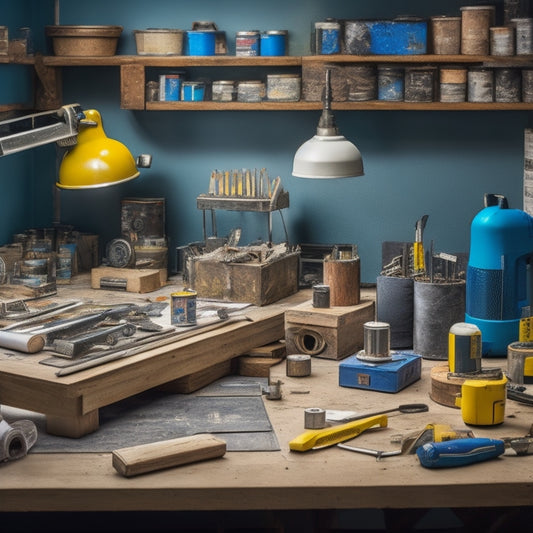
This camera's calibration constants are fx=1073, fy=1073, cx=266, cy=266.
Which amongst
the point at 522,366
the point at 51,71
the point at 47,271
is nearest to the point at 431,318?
the point at 522,366

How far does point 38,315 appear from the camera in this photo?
3.96m

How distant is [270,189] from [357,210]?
45 cm

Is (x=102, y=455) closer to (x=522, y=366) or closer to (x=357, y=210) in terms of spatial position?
(x=522, y=366)

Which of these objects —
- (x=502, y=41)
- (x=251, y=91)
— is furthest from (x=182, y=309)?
(x=502, y=41)

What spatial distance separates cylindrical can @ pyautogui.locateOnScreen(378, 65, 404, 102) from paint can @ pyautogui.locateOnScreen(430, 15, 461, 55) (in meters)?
0.21

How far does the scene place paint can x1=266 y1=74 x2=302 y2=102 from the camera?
5008 mm

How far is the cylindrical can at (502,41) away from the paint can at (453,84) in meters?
0.17

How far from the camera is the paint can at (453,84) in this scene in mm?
4902

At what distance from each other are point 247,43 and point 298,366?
1.88 meters

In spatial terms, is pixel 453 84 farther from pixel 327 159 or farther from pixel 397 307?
pixel 397 307

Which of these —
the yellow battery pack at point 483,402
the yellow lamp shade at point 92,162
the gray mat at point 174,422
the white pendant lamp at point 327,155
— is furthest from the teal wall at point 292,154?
the yellow battery pack at point 483,402

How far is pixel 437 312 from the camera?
13.0ft

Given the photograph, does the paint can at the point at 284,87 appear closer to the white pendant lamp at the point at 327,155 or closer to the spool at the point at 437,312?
the white pendant lamp at the point at 327,155

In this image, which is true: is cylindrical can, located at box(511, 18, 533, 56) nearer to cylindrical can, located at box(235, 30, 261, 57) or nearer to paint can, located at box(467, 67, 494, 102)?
paint can, located at box(467, 67, 494, 102)
